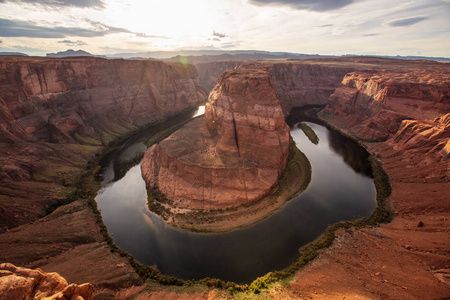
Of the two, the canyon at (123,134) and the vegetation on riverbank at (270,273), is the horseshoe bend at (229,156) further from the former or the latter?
the canyon at (123,134)

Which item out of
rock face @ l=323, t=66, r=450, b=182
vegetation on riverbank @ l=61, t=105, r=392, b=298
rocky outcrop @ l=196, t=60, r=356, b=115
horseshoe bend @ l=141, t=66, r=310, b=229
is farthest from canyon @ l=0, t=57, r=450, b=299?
rocky outcrop @ l=196, t=60, r=356, b=115

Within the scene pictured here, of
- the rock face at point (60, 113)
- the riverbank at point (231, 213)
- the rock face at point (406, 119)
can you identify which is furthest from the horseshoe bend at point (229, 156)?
the rock face at point (406, 119)

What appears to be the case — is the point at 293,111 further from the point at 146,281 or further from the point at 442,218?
the point at 146,281

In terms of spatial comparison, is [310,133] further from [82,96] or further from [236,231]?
[82,96]

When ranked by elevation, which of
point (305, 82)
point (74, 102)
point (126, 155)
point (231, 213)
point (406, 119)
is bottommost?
point (231, 213)

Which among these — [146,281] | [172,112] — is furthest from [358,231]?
[172,112]

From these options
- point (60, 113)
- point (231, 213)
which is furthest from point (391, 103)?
point (60, 113)

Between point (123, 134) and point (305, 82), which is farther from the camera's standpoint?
point (305, 82)
